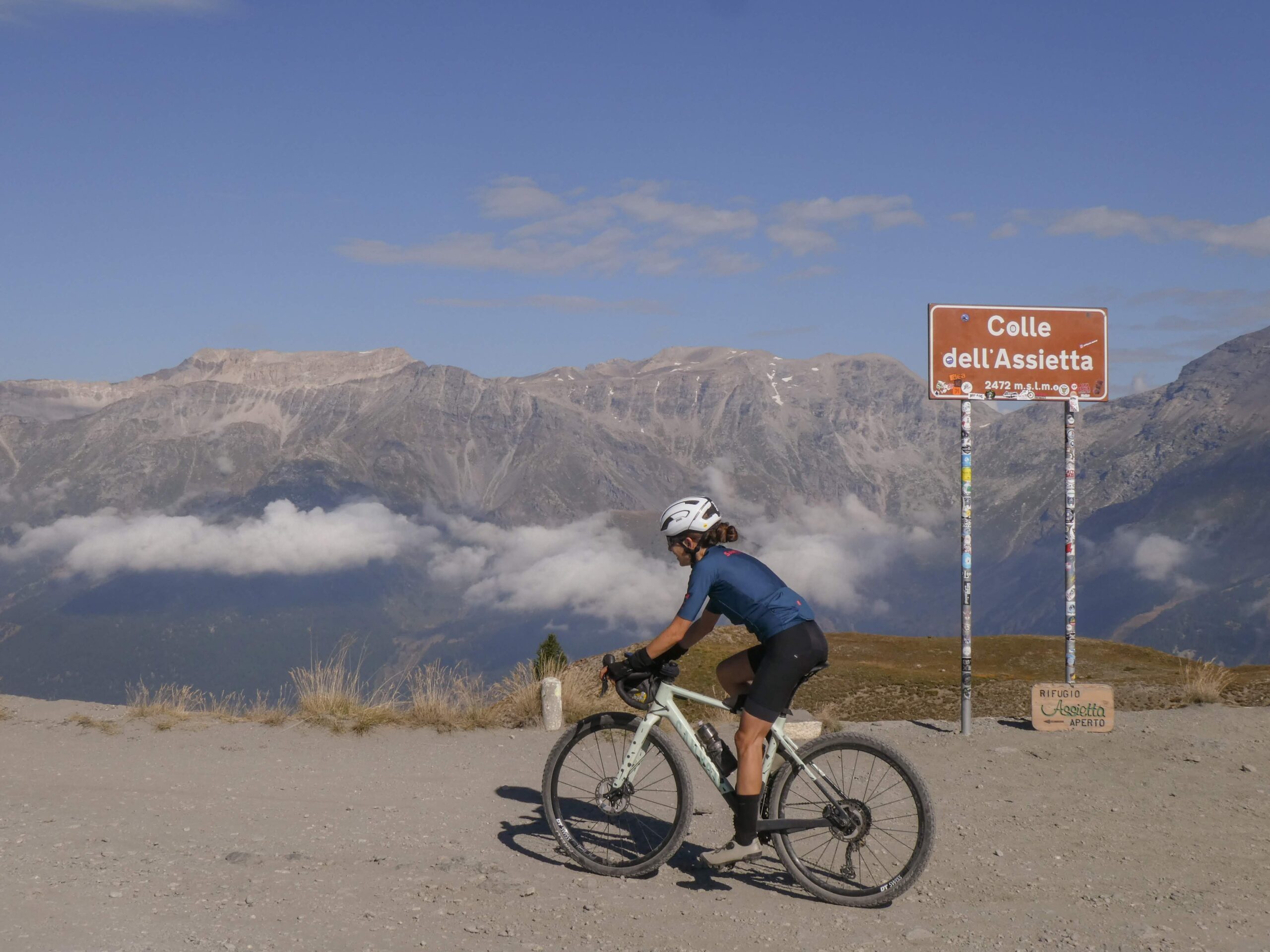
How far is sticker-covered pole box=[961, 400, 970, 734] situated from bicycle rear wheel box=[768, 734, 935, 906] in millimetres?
5432

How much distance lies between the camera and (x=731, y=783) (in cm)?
663

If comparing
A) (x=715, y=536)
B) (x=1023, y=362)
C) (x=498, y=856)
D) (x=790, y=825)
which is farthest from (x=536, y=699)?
(x=1023, y=362)

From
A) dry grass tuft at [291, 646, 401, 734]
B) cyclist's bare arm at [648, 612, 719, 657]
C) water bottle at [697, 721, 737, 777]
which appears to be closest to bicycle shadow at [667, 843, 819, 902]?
water bottle at [697, 721, 737, 777]

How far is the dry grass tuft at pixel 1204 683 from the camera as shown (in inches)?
540

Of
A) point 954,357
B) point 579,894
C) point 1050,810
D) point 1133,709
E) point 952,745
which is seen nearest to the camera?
point 579,894

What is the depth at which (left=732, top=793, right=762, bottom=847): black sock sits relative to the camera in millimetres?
6391

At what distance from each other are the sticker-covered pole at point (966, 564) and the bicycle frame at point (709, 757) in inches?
227

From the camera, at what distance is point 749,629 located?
20.1ft

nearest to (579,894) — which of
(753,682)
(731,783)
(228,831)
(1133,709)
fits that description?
(731,783)

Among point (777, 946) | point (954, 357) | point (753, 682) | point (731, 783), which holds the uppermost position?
point (954, 357)

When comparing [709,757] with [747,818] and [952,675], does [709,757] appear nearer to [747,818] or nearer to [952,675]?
[747,818]

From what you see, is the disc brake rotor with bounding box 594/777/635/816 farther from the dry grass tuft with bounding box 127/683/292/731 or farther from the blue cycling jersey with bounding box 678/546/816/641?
the dry grass tuft with bounding box 127/683/292/731

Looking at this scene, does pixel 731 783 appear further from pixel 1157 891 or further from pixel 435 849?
pixel 1157 891

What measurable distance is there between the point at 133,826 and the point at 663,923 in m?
4.11
